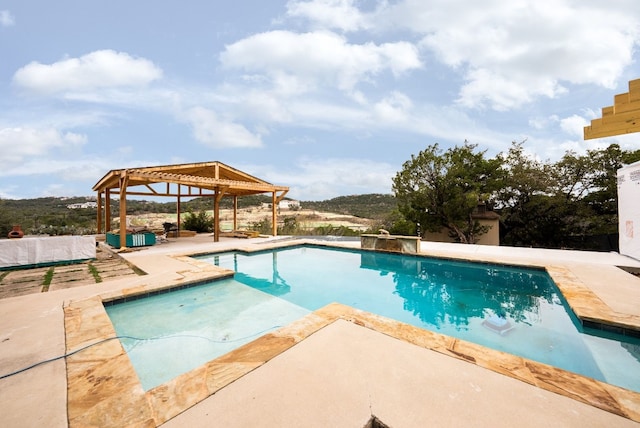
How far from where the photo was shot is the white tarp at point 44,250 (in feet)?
19.3

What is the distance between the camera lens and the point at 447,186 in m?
11.1

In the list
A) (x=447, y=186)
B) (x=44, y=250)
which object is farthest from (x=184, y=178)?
(x=447, y=186)

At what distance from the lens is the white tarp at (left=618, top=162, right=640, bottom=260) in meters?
6.39

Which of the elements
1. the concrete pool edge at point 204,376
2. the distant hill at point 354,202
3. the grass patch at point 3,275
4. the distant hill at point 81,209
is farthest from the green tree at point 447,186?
the distant hill at point 354,202

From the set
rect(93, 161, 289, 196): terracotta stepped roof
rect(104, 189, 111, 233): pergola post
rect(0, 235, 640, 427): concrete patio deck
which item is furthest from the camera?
rect(104, 189, 111, 233): pergola post

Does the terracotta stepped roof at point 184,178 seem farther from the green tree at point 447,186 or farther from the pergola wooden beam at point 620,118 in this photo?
the pergola wooden beam at point 620,118

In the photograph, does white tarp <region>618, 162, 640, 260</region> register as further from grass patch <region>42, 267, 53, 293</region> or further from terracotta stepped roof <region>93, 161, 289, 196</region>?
grass patch <region>42, 267, 53, 293</region>

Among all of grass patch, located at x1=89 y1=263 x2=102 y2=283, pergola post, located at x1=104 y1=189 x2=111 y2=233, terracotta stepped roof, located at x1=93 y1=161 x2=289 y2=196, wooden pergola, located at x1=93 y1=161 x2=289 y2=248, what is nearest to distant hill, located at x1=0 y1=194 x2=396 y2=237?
pergola post, located at x1=104 y1=189 x2=111 y2=233

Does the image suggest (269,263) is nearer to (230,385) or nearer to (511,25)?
(230,385)

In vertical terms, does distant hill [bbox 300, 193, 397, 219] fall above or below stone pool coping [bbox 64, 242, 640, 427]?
above

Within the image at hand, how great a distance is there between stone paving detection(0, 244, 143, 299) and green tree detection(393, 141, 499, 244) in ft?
33.3

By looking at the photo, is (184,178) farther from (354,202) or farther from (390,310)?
(354,202)

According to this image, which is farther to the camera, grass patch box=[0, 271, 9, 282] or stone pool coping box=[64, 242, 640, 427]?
grass patch box=[0, 271, 9, 282]

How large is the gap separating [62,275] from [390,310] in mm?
6357
